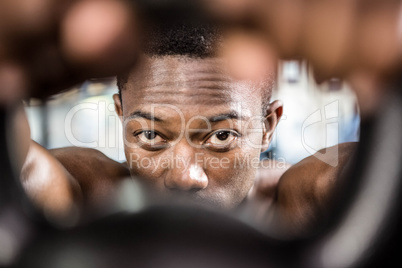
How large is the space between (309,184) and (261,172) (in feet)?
0.17

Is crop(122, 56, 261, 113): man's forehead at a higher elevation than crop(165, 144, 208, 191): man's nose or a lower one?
higher

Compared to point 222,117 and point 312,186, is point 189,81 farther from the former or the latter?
point 312,186

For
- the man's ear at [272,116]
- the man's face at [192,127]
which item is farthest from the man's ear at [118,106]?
the man's ear at [272,116]

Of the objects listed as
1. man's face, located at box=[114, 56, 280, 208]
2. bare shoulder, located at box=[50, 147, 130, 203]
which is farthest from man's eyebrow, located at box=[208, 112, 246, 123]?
bare shoulder, located at box=[50, 147, 130, 203]

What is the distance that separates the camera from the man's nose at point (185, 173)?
1.60 ft

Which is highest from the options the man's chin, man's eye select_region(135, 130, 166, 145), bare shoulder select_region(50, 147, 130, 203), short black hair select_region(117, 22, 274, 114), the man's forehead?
short black hair select_region(117, 22, 274, 114)

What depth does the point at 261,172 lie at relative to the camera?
→ 538mm

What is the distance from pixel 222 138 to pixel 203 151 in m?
0.02

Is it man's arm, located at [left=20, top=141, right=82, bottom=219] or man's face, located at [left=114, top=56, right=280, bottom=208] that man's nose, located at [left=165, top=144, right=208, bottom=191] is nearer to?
man's face, located at [left=114, top=56, right=280, bottom=208]

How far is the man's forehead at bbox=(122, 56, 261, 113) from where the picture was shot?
48 cm

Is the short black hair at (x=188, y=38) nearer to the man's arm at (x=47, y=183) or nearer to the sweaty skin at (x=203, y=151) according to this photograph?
the sweaty skin at (x=203, y=151)

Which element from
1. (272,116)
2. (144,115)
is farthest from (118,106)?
(272,116)

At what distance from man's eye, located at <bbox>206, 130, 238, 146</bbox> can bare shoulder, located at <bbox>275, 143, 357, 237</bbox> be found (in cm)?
8

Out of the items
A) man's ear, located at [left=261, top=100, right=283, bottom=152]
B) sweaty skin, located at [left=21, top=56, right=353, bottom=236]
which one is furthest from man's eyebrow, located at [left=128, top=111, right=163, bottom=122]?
man's ear, located at [left=261, top=100, right=283, bottom=152]
